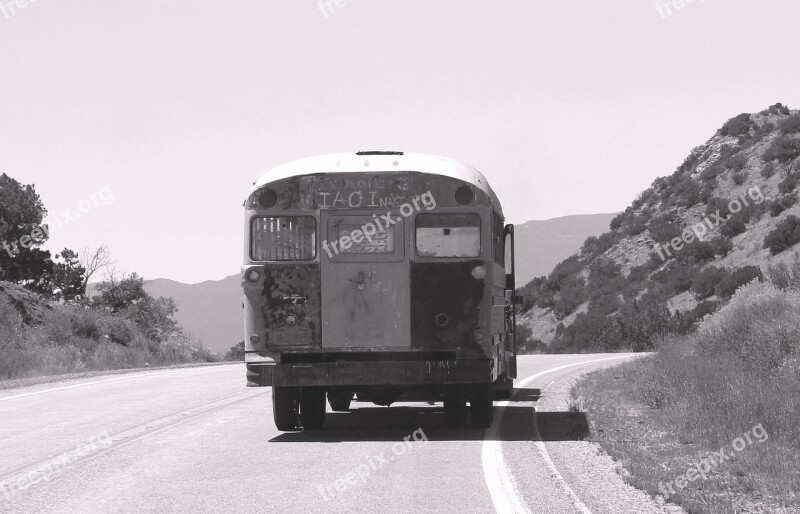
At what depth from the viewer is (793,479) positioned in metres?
8.04

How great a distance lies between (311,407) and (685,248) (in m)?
40.2

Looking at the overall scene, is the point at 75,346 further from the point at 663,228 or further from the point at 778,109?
the point at 778,109

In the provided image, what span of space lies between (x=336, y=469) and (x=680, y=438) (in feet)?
13.1

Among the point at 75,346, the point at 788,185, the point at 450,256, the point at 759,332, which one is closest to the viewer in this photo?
the point at 450,256

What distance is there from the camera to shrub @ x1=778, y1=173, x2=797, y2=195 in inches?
1797

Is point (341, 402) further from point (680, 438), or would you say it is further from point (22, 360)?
point (22, 360)

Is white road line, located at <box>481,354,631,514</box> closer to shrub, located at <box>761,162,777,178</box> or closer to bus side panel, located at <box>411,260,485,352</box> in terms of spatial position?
bus side panel, located at <box>411,260,485,352</box>

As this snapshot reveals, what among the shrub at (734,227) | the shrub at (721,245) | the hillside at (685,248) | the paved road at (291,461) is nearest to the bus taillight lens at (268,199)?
the paved road at (291,461)

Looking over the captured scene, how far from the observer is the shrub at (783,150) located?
51.9 metres

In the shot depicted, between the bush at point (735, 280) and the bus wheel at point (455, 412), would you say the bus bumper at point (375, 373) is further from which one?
the bush at point (735, 280)

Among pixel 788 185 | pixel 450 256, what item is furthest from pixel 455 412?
pixel 788 185

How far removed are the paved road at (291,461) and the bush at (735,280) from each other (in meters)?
22.8

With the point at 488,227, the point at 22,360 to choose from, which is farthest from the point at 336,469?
the point at 22,360

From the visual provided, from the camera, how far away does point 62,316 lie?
33.2m
